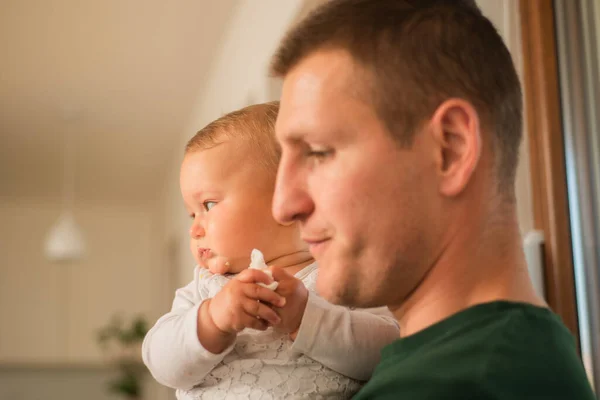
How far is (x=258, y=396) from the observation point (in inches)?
32.8

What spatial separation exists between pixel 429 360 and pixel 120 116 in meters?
4.89

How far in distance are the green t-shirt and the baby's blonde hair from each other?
41 centimetres

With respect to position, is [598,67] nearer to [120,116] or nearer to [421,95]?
[421,95]

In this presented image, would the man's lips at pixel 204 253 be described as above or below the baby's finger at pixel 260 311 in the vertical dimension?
above

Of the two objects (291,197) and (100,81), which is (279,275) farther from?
(100,81)

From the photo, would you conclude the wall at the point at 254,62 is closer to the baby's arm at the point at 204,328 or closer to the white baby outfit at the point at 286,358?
the white baby outfit at the point at 286,358

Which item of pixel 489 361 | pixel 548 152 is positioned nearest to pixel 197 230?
pixel 489 361

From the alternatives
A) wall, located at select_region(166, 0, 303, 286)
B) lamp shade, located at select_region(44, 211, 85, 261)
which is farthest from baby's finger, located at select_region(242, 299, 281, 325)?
lamp shade, located at select_region(44, 211, 85, 261)

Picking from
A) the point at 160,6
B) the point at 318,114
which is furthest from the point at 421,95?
the point at 160,6

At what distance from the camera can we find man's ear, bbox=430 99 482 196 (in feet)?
2.01

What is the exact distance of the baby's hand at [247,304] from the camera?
30.5 inches

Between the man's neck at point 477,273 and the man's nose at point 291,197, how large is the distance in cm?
14

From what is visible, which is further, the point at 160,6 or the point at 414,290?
the point at 160,6

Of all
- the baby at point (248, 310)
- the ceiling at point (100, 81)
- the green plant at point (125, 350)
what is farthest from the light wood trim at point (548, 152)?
the green plant at point (125, 350)
